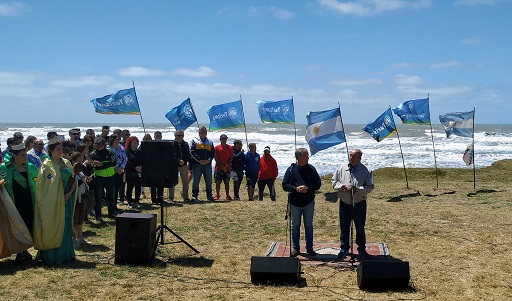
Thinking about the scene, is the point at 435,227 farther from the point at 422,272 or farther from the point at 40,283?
the point at 40,283

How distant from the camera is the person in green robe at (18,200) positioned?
22.7 ft

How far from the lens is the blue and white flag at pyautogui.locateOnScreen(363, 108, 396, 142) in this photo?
1666 centimetres

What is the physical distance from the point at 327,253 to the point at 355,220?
81cm

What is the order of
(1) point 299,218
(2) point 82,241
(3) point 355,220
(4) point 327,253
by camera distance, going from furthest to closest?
(2) point 82,241 < (4) point 327,253 < (1) point 299,218 < (3) point 355,220

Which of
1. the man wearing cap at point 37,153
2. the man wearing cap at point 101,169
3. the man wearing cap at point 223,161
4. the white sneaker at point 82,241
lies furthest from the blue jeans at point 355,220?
the man wearing cap at point 223,161

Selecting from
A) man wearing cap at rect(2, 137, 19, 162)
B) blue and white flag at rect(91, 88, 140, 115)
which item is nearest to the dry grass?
man wearing cap at rect(2, 137, 19, 162)

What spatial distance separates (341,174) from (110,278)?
137 inches

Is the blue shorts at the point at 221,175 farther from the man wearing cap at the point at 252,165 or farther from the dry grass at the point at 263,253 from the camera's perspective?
the dry grass at the point at 263,253

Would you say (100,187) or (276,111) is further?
(276,111)

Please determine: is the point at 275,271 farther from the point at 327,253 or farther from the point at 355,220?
the point at 327,253

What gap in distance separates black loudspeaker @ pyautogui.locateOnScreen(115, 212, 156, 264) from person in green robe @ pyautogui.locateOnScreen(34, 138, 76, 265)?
713mm

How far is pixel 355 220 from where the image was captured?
25.3 ft

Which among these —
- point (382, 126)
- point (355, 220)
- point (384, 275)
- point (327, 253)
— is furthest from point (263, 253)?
point (382, 126)

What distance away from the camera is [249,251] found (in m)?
8.34
